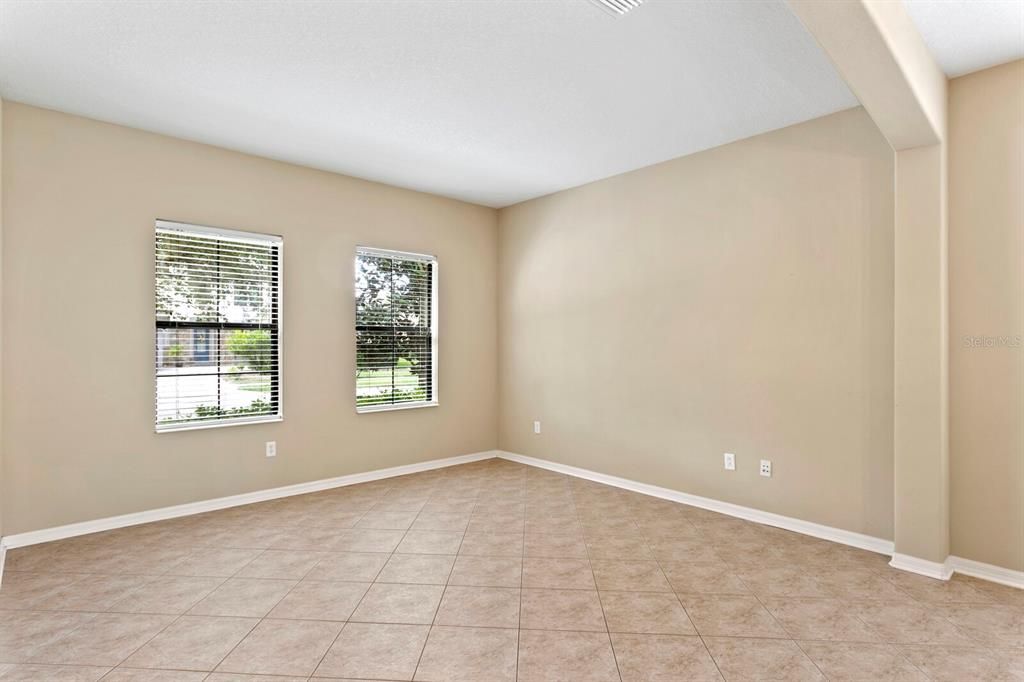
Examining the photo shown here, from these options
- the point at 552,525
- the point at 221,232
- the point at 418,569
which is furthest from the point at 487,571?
the point at 221,232

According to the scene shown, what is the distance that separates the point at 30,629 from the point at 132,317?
82.2 inches

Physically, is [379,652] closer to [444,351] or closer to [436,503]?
[436,503]

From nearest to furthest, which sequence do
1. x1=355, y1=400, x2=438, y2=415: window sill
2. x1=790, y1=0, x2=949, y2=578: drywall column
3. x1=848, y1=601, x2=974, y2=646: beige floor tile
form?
1. x1=848, y1=601, x2=974, y2=646: beige floor tile
2. x1=790, y1=0, x2=949, y2=578: drywall column
3. x1=355, y1=400, x2=438, y2=415: window sill

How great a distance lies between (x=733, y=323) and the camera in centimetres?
409

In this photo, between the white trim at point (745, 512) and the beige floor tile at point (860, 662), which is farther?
the white trim at point (745, 512)

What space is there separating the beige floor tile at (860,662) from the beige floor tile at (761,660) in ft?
0.17

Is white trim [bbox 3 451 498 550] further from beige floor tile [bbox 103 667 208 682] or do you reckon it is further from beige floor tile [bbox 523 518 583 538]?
beige floor tile [bbox 103 667 208 682]

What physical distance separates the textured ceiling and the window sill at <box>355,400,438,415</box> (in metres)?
2.21

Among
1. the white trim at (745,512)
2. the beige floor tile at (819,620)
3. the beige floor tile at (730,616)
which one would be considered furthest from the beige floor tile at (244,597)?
the white trim at (745,512)

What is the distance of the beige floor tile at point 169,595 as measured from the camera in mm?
2609

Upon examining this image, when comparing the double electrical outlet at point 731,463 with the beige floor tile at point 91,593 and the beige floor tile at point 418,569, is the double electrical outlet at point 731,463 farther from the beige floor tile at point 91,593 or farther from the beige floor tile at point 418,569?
the beige floor tile at point 91,593

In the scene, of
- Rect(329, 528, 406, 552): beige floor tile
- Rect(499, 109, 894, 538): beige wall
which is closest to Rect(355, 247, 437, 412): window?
Rect(499, 109, 894, 538): beige wall

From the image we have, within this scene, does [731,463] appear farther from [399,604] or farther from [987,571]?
[399,604]

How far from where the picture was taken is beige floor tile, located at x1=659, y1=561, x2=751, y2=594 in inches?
111
